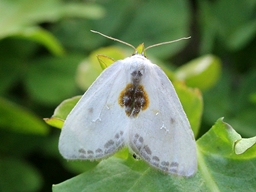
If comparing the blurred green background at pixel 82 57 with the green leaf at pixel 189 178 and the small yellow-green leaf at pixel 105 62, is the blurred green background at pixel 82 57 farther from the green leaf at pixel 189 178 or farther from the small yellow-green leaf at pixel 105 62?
the green leaf at pixel 189 178

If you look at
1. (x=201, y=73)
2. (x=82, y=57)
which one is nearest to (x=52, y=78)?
(x=82, y=57)

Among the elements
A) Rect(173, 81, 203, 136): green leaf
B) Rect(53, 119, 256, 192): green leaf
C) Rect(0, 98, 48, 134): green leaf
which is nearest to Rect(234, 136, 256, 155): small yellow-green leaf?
Rect(53, 119, 256, 192): green leaf

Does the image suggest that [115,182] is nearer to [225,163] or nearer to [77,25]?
[225,163]

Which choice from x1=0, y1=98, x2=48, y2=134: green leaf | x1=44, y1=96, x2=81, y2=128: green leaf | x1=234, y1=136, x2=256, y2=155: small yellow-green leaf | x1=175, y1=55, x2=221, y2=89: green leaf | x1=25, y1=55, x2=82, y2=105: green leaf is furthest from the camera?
x1=25, y1=55, x2=82, y2=105: green leaf

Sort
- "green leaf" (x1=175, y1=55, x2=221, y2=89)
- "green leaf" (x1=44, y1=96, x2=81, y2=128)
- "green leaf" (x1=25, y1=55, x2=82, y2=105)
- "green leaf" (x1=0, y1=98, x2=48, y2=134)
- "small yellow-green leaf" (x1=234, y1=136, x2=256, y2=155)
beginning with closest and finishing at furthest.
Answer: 1. "small yellow-green leaf" (x1=234, y1=136, x2=256, y2=155)
2. "green leaf" (x1=44, y1=96, x2=81, y2=128)
3. "green leaf" (x1=0, y1=98, x2=48, y2=134)
4. "green leaf" (x1=175, y1=55, x2=221, y2=89)
5. "green leaf" (x1=25, y1=55, x2=82, y2=105)

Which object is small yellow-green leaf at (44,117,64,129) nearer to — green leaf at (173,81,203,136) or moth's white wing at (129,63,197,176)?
moth's white wing at (129,63,197,176)

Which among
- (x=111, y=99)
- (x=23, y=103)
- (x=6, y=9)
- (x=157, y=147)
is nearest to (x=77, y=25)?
(x=6, y=9)
